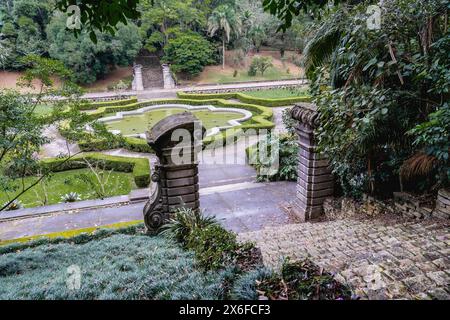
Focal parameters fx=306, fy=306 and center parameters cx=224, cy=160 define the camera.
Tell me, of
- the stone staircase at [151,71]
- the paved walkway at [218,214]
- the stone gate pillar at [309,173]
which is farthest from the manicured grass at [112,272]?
the stone staircase at [151,71]

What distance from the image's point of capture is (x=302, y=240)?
15.5ft

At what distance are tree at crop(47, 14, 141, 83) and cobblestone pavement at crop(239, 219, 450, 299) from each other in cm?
2794

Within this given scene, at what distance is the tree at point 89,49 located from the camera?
28391 millimetres

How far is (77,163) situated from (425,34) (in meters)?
11.5

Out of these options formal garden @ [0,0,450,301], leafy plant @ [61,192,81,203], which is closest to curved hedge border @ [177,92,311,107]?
formal garden @ [0,0,450,301]

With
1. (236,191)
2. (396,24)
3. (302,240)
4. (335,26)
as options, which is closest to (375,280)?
(302,240)

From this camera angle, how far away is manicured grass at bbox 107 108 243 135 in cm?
1845

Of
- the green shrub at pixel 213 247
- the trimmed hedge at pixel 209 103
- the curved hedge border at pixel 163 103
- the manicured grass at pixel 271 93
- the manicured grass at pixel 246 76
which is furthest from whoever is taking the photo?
the manicured grass at pixel 246 76

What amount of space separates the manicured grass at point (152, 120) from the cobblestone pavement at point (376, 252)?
45.1 feet

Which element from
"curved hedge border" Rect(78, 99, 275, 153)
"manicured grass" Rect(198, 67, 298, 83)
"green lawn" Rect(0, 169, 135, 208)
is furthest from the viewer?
"manicured grass" Rect(198, 67, 298, 83)

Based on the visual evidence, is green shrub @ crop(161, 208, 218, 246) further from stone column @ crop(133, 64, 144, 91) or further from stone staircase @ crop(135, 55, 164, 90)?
stone staircase @ crop(135, 55, 164, 90)

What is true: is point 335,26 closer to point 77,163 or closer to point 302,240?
point 302,240

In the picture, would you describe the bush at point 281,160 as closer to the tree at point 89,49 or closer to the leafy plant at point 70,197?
the leafy plant at point 70,197

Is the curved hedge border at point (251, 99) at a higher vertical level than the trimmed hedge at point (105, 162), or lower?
higher
